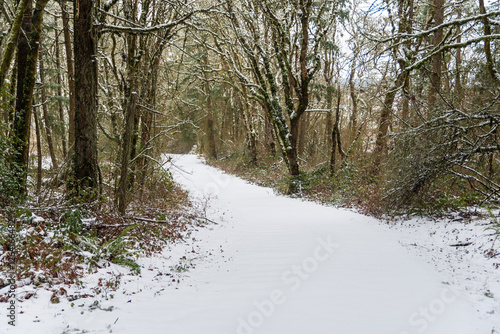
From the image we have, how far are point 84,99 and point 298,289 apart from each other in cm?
491

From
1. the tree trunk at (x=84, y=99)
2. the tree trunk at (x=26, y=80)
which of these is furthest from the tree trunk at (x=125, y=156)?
the tree trunk at (x=26, y=80)

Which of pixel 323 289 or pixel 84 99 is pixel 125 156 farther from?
pixel 323 289

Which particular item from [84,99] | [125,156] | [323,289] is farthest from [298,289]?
[84,99]

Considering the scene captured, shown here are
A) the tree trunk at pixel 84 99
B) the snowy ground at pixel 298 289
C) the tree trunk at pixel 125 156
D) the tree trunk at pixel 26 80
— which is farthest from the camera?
the tree trunk at pixel 125 156

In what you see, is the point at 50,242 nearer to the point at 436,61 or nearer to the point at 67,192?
the point at 67,192

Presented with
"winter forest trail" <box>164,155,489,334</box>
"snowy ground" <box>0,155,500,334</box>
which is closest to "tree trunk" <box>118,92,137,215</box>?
"snowy ground" <box>0,155,500,334</box>

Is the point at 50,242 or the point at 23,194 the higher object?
the point at 23,194

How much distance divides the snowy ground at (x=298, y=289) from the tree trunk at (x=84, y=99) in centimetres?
206

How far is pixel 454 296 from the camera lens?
12.1ft

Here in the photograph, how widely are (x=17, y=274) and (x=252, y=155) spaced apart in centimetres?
1772

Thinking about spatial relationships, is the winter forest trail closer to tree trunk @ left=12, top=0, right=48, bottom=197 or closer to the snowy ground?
the snowy ground

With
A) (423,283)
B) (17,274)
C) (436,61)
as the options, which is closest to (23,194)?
(17,274)

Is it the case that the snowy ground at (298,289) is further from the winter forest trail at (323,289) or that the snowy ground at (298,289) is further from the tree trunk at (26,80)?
the tree trunk at (26,80)

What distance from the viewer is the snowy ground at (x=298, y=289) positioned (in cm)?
297
